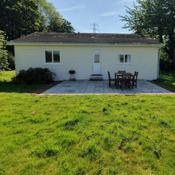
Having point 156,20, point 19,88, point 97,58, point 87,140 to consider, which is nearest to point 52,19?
point 156,20

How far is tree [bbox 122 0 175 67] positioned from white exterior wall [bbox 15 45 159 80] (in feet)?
43.4

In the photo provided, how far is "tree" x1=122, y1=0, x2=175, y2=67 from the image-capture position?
30.0 meters

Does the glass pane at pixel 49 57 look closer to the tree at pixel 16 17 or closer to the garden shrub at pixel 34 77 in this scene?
the garden shrub at pixel 34 77

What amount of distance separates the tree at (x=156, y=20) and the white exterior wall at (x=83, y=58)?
43.4 ft

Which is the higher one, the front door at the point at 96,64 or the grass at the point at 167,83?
the front door at the point at 96,64

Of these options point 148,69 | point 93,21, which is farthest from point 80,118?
point 93,21

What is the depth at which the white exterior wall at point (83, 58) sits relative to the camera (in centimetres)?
1833

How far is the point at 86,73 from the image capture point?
18797 millimetres

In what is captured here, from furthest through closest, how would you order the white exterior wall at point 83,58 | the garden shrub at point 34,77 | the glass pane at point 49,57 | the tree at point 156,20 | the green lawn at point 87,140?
the tree at point 156,20
the glass pane at point 49,57
the white exterior wall at point 83,58
the garden shrub at point 34,77
the green lawn at point 87,140

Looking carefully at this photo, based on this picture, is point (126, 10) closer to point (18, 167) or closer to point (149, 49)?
point (149, 49)

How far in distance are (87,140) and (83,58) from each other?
1369 cm

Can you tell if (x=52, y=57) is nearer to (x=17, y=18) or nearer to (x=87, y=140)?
(x=87, y=140)

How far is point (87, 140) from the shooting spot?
17.5ft

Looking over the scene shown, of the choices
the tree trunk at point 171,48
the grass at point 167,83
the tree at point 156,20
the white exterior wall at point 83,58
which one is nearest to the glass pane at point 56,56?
the white exterior wall at point 83,58
